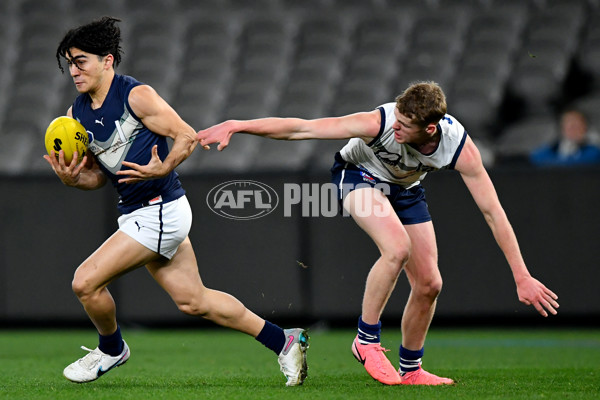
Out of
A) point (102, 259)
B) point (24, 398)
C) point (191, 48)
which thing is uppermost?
point (191, 48)

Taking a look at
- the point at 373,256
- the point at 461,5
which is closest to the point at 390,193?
the point at 373,256

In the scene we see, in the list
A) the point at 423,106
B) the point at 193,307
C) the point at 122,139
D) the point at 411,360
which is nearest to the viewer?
the point at 423,106

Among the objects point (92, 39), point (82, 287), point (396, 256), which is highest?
point (92, 39)

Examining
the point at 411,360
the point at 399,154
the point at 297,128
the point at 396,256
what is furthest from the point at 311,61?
the point at 297,128

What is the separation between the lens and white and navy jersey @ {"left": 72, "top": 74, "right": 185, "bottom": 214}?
18.6 feet

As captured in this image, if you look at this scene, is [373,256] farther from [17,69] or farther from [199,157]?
[17,69]

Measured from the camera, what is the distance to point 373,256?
400 inches

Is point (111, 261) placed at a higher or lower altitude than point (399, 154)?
lower

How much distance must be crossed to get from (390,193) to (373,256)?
13.5ft

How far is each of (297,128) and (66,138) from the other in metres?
1.32

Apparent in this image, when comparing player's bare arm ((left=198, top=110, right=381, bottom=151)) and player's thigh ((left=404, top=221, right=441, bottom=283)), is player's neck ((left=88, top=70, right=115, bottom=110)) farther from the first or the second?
player's thigh ((left=404, top=221, right=441, bottom=283))

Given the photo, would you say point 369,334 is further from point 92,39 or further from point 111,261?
point 92,39

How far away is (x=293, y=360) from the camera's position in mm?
5871

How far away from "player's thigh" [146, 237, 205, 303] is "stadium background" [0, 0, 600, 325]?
4.45m
